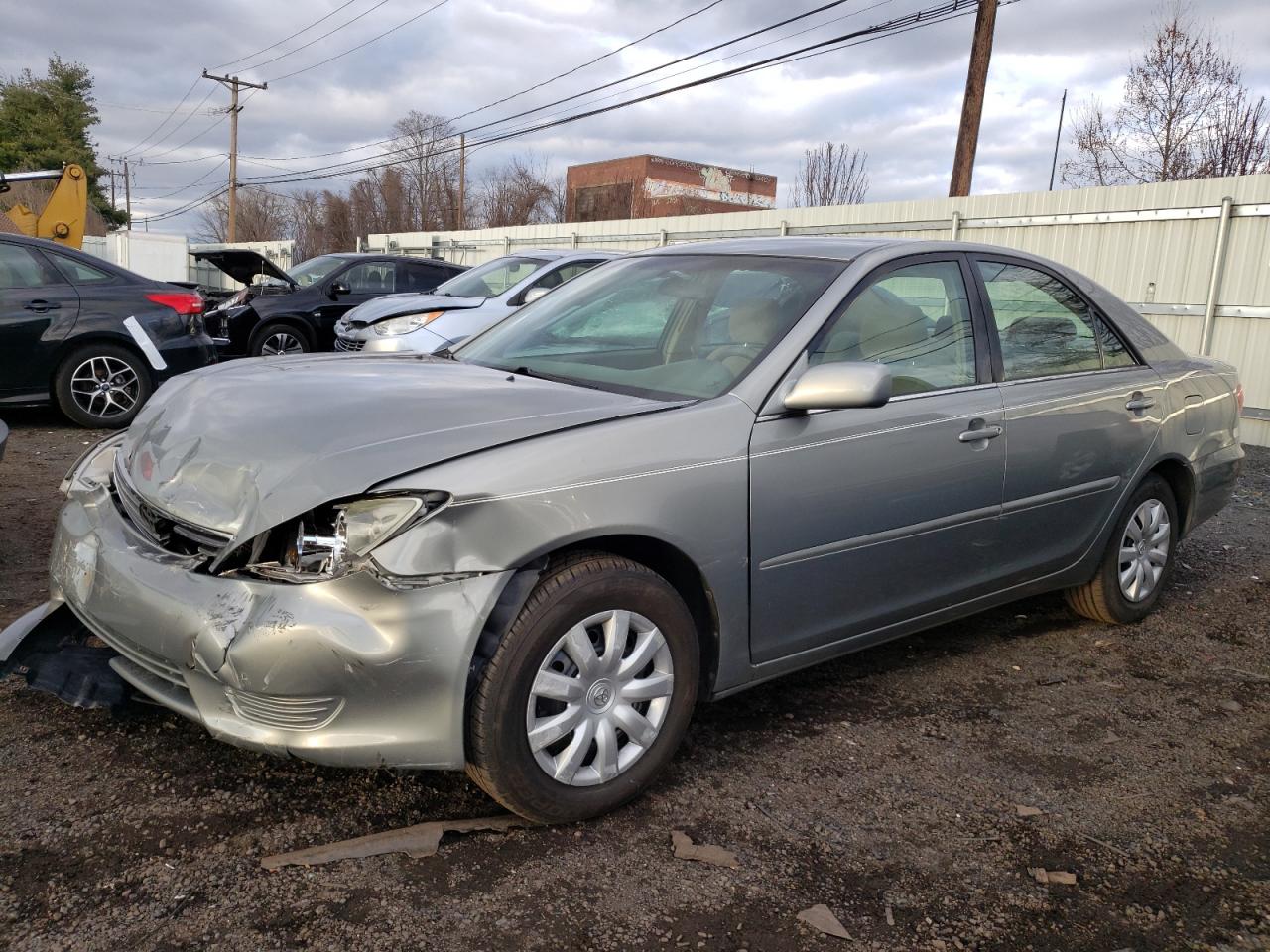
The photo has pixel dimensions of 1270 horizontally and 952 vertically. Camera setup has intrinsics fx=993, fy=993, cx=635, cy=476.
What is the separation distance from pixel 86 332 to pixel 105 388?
0.50 metres

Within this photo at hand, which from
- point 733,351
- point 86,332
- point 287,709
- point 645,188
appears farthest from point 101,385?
point 645,188

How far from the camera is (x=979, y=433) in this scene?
355cm

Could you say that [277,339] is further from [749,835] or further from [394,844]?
A: [749,835]

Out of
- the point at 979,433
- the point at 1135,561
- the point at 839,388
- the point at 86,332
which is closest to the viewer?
the point at 839,388

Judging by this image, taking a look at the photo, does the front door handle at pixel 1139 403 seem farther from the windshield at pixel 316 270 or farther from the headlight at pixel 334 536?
the windshield at pixel 316 270

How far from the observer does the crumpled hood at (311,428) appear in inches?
94.9

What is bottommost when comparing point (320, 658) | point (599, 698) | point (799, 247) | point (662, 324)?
point (599, 698)

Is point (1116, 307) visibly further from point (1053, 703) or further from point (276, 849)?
point (276, 849)

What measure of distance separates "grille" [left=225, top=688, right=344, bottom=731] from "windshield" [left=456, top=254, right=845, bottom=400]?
131 centimetres

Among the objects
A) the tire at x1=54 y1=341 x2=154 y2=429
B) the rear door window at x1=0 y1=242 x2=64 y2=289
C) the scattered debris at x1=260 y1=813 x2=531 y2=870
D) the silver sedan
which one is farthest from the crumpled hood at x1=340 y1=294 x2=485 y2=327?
the scattered debris at x1=260 y1=813 x2=531 y2=870

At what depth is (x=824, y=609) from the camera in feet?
10.4

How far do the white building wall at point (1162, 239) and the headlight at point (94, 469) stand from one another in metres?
10.5

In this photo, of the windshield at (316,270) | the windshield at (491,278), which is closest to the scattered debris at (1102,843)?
the windshield at (491,278)

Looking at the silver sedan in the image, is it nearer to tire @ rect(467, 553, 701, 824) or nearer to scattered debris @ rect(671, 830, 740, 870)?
tire @ rect(467, 553, 701, 824)
